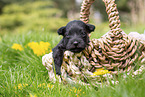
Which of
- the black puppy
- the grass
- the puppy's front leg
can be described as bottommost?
the grass

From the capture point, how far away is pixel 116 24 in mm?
1133

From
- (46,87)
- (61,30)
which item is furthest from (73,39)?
(46,87)

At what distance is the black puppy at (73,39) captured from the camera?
3.46ft

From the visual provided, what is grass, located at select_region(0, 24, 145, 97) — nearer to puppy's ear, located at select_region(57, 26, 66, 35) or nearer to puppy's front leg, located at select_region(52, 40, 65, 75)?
puppy's front leg, located at select_region(52, 40, 65, 75)

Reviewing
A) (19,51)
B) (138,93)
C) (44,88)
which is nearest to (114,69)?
(138,93)

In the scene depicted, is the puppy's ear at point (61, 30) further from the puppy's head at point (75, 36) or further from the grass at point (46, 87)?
the grass at point (46, 87)

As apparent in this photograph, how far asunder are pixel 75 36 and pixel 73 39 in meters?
0.03

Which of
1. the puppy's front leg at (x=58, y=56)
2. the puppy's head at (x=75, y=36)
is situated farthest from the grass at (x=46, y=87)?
the puppy's head at (x=75, y=36)

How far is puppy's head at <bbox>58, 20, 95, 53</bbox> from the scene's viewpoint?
3.45 feet

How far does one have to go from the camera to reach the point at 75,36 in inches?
42.2

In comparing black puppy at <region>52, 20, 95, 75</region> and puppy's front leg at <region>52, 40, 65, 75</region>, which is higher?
black puppy at <region>52, 20, 95, 75</region>

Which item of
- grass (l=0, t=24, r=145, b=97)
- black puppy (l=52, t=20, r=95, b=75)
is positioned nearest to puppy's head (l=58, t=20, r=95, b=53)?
black puppy (l=52, t=20, r=95, b=75)

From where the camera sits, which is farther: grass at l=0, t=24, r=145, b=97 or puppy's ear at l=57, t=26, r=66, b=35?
puppy's ear at l=57, t=26, r=66, b=35

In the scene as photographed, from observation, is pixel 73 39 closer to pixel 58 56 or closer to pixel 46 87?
pixel 58 56
